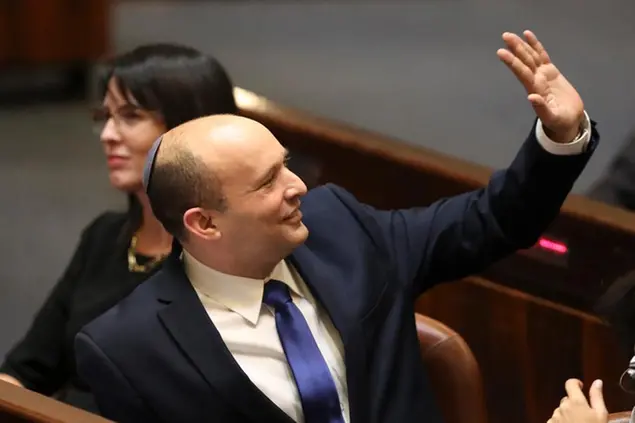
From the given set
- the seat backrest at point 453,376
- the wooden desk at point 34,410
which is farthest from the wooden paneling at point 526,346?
the wooden desk at point 34,410

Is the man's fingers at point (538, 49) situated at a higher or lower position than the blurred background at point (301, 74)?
higher

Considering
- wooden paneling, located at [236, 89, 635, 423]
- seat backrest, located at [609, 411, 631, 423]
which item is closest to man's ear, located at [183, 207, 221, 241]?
seat backrest, located at [609, 411, 631, 423]

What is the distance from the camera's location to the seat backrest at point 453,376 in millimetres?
1854

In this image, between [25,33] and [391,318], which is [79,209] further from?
[391,318]

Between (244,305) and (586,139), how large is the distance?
1.77ft

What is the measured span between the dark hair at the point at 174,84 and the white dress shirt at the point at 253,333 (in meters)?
0.50

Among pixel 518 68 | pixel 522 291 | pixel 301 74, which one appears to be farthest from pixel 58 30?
pixel 518 68

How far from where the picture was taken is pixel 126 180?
2.10 metres

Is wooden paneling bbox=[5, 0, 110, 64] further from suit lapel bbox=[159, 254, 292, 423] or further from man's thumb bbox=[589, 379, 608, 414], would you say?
man's thumb bbox=[589, 379, 608, 414]

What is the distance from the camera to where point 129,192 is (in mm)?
2145

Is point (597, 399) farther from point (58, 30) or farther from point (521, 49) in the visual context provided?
point (58, 30)

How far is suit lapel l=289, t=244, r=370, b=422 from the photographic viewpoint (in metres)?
1.64

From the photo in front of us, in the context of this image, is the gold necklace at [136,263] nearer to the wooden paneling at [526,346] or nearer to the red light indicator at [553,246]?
the wooden paneling at [526,346]

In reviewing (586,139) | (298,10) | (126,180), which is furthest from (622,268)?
(298,10)
